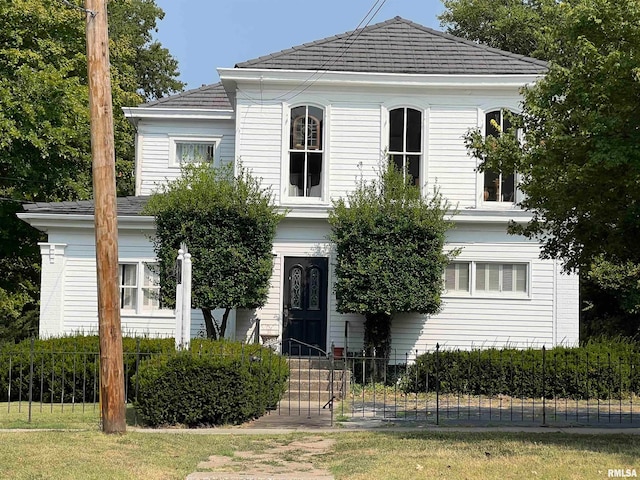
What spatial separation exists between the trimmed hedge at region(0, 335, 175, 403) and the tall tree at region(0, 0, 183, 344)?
7727 millimetres

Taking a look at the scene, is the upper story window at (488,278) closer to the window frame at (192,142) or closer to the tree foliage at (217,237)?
the tree foliage at (217,237)

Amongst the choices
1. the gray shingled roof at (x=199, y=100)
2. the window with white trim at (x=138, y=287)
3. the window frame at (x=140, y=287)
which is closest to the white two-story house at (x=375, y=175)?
the window frame at (x=140, y=287)

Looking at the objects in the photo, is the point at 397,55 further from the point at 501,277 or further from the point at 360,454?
the point at 360,454

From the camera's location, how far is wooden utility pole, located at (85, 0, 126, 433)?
478 inches

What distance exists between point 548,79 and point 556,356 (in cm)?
726

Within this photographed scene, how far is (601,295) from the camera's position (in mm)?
30594

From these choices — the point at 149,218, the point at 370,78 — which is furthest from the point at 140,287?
the point at 370,78

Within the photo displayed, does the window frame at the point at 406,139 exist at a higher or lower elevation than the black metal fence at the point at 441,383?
higher

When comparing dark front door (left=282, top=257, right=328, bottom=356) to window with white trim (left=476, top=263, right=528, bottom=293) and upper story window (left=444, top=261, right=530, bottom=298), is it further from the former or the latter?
window with white trim (left=476, top=263, right=528, bottom=293)

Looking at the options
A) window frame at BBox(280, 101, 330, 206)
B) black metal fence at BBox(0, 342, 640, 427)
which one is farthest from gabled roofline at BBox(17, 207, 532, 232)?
black metal fence at BBox(0, 342, 640, 427)

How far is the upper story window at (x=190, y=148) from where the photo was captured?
23891mm

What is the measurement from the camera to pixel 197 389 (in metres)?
13.9

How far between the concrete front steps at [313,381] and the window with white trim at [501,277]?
13.7 feet

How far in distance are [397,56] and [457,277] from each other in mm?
5673
